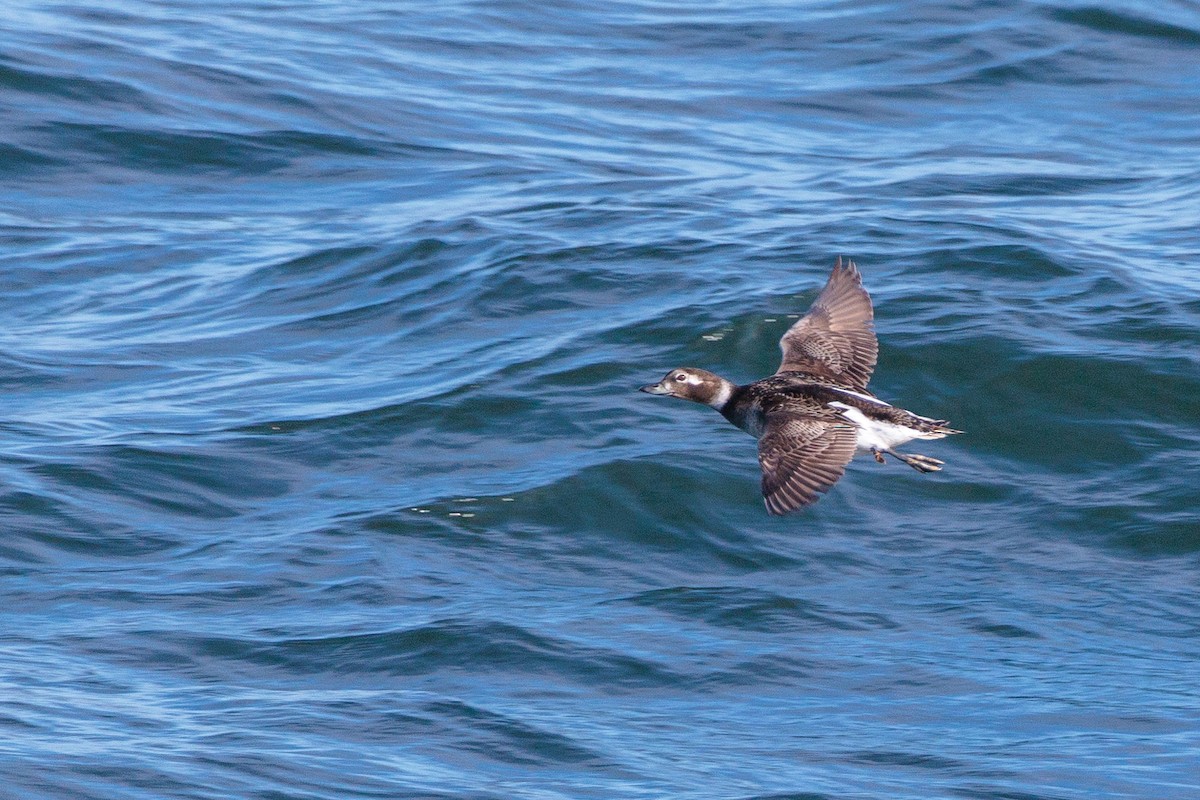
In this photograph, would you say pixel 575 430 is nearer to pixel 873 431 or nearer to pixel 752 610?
pixel 752 610

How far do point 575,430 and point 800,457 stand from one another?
3.53 metres

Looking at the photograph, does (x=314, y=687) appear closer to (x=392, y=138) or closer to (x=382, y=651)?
(x=382, y=651)

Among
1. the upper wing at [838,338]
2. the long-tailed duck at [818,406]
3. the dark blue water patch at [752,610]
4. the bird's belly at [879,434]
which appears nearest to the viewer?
the long-tailed duck at [818,406]

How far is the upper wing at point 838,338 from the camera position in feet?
30.7

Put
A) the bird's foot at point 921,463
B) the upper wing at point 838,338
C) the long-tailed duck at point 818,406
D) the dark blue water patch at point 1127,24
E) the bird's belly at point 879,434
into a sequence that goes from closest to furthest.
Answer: the long-tailed duck at point 818,406, the bird's belly at point 879,434, the bird's foot at point 921,463, the upper wing at point 838,338, the dark blue water patch at point 1127,24

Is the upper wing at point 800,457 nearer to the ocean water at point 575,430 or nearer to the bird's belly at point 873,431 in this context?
the bird's belly at point 873,431

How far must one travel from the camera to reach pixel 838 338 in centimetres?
953

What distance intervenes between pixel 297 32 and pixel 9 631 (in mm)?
13705

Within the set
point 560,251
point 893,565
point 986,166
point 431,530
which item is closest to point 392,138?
point 560,251

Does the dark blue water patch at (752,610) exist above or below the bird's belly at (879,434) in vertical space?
below

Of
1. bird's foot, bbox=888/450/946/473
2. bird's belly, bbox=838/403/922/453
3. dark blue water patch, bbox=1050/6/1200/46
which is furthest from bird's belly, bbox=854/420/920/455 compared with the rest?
dark blue water patch, bbox=1050/6/1200/46

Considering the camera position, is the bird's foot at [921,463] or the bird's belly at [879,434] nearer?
the bird's belly at [879,434]

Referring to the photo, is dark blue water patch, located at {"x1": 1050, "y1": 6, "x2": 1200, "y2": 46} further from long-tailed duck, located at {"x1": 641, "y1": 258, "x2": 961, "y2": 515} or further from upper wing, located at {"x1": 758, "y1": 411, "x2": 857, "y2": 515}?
upper wing, located at {"x1": 758, "y1": 411, "x2": 857, "y2": 515}

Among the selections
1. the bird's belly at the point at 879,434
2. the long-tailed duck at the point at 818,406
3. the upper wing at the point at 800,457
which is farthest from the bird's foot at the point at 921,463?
the upper wing at the point at 800,457
